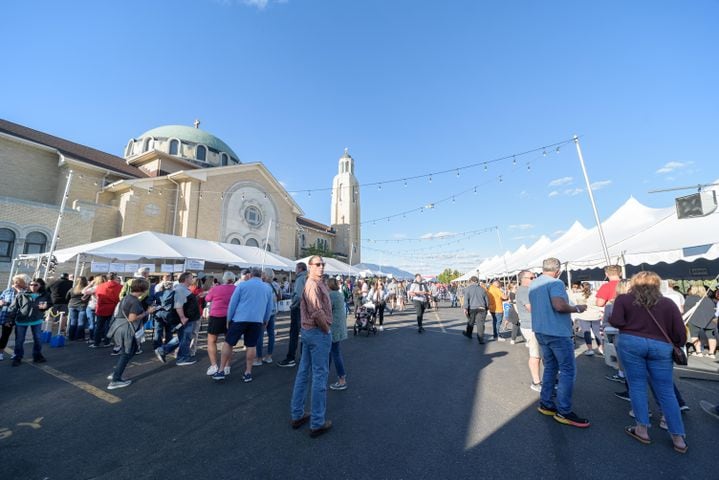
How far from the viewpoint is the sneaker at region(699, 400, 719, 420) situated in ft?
12.1

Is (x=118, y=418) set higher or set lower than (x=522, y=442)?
higher

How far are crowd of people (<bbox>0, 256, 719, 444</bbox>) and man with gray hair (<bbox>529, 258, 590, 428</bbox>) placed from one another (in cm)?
1

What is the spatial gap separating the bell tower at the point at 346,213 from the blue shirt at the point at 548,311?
37539 millimetres

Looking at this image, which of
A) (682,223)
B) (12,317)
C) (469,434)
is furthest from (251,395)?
(682,223)

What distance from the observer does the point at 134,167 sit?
86.8ft

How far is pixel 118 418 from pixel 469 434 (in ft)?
13.0

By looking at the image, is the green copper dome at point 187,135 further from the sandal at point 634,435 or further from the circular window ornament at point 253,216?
the sandal at point 634,435

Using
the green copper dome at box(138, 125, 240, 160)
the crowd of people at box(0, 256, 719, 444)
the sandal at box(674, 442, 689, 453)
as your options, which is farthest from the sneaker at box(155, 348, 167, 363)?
the green copper dome at box(138, 125, 240, 160)

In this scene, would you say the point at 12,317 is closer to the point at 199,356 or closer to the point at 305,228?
the point at 199,356

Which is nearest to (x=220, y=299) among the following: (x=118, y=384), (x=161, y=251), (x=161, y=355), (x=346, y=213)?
(x=118, y=384)

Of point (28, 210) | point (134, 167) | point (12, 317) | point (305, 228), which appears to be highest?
point (134, 167)

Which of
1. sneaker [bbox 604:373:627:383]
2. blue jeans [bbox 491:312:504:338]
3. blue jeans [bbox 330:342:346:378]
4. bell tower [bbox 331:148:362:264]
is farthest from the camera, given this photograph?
bell tower [bbox 331:148:362:264]

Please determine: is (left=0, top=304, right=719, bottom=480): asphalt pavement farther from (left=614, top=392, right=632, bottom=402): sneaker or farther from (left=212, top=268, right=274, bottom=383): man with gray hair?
(left=212, top=268, right=274, bottom=383): man with gray hair

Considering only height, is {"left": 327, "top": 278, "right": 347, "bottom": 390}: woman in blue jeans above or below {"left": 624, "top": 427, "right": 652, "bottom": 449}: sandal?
above
